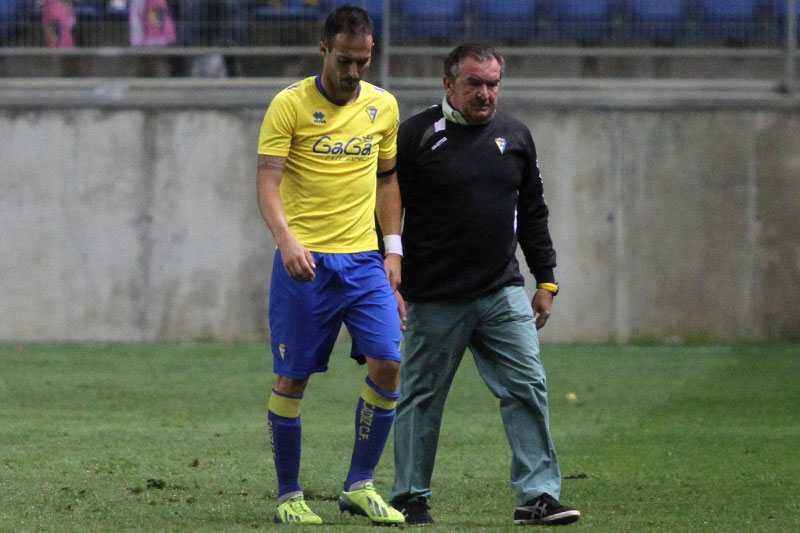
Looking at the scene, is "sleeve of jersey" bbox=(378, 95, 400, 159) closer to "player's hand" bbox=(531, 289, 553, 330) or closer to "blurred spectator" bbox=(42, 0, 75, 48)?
"player's hand" bbox=(531, 289, 553, 330)

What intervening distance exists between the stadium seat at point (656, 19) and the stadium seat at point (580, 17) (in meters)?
0.31

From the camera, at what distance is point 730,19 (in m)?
14.2

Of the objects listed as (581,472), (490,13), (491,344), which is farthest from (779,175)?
(491,344)

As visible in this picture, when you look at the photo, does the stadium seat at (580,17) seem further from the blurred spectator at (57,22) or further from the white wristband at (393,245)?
the white wristband at (393,245)

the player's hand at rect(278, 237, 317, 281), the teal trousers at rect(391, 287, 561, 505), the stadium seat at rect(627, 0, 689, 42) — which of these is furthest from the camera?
the stadium seat at rect(627, 0, 689, 42)

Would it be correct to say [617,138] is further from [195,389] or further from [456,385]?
[195,389]

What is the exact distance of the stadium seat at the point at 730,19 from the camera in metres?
14.1

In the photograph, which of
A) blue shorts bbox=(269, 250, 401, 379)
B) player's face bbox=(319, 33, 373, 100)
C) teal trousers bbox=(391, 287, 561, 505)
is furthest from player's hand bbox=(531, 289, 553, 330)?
player's face bbox=(319, 33, 373, 100)

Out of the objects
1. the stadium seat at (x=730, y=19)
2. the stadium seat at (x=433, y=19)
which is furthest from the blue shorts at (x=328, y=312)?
the stadium seat at (x=730, y=19)

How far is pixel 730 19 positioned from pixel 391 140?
9.61 m

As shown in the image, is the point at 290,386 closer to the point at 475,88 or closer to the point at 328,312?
the point at 328,312

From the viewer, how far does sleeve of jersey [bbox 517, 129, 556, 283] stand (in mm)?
5645

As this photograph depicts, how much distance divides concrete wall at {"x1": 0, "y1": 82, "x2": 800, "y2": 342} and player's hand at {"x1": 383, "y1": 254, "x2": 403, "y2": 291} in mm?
8517

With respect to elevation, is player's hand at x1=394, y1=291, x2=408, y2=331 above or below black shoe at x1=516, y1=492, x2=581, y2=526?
above
